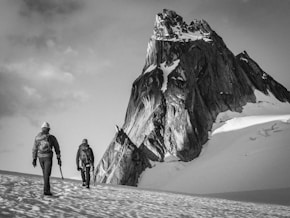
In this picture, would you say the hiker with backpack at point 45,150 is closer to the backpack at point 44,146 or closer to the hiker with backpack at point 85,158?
the backpack at point 44,146

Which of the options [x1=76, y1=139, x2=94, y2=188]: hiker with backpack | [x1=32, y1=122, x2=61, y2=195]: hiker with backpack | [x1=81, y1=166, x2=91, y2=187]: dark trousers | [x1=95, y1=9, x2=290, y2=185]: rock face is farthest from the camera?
[x1=95, y1=9, x2=290, y2=185]: rock face

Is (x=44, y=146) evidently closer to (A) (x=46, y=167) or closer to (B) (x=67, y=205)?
(A) (x=46, y=167)

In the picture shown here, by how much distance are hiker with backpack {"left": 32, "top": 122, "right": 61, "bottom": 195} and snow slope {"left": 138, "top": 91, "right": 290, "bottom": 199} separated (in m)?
51.2

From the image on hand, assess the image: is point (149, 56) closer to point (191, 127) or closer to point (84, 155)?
point (191, 127)

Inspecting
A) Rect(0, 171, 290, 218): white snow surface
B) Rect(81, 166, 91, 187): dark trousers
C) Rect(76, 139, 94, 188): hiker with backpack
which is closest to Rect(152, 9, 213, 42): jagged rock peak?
Rect(76, 139, 94, 188): hiker with backpack

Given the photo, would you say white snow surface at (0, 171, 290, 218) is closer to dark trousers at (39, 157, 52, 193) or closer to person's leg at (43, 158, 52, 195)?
person's leg at (43, 158, 52, 195)

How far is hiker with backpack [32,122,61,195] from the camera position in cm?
1321

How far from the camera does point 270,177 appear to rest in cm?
6041

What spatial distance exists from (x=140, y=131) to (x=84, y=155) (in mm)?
68517

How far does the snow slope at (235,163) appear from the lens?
61.8 m

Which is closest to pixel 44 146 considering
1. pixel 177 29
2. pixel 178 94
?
pixel 178 94

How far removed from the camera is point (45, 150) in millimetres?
13234

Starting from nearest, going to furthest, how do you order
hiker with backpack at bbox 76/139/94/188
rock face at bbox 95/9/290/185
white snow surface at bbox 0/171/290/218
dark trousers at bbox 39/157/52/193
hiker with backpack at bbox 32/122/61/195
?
white snow surface at bbox 0/171/290/218, dark trousers at bbox 39/157/52/193, hiker with backpack at bbox 32/122/61/195, hiker with backpack at bbox 76/139/94/188, rock face at bbox 95/9/290/185

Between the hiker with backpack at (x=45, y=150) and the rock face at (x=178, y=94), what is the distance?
58107 mm
